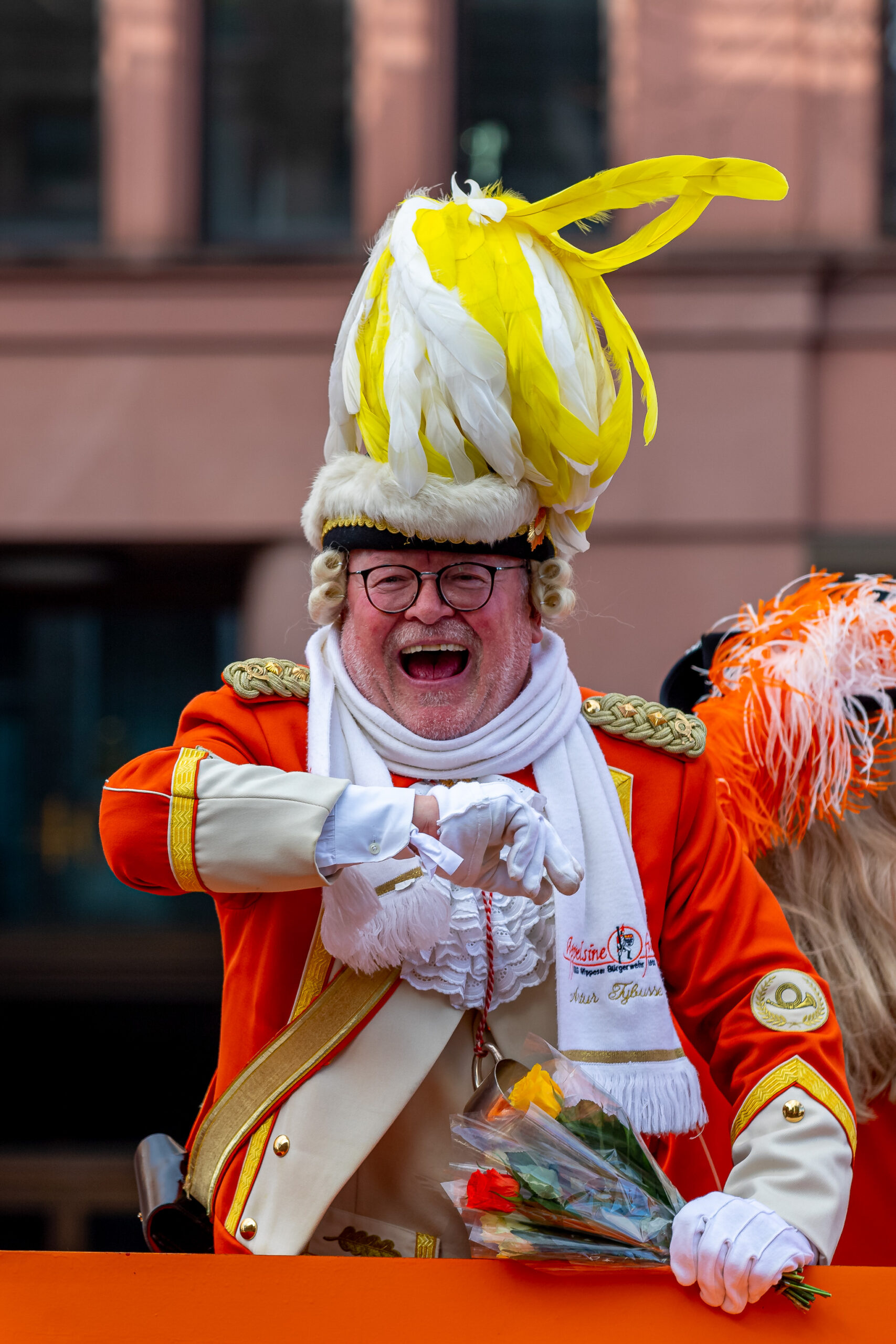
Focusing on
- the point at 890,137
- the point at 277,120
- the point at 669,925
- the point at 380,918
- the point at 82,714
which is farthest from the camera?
the point at 82,714

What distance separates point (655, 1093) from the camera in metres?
1.83

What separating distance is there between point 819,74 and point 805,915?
4.95 metres

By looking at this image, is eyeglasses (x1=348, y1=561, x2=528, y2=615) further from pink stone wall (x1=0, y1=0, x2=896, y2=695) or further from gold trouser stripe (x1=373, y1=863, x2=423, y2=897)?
pink stone wall (x1=0, y1=0, x2=896, y2=695)

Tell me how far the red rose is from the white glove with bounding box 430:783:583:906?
0.31m

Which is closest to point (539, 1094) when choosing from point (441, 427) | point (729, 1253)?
point (729, 1253)

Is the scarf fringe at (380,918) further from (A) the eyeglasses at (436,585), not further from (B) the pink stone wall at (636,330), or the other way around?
(B) the pink stone wall at (636,330)

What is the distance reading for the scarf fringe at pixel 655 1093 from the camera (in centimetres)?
182

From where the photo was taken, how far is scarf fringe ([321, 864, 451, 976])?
67.9 inches

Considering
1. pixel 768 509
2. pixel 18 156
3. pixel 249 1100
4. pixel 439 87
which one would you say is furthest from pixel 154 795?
pixel 18 156

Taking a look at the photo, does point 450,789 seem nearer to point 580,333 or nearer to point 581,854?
point 581,854

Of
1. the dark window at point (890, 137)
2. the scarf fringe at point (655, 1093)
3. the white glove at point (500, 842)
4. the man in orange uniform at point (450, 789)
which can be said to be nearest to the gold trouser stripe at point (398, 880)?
the man in orange uniform at point (450, 789)

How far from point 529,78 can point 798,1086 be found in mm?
5763

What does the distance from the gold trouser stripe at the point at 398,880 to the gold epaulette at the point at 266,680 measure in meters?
0.35

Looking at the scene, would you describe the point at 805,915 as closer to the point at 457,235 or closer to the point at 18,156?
the point at 457,235
